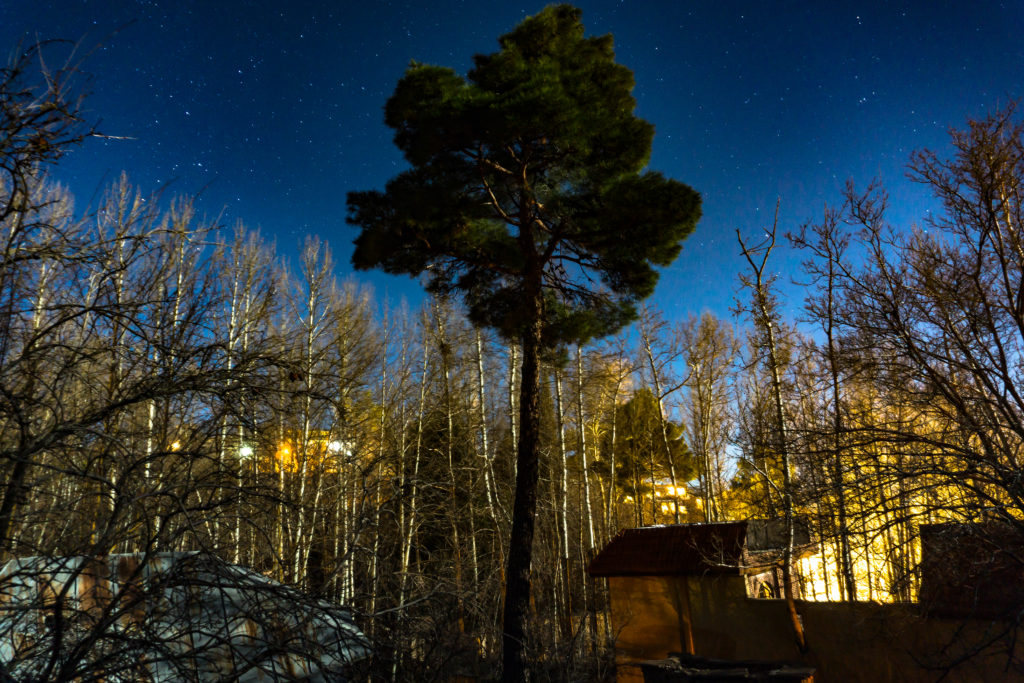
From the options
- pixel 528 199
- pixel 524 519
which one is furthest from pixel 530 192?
pixel 524 519

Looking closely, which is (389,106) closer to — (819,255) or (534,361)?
(534,361)

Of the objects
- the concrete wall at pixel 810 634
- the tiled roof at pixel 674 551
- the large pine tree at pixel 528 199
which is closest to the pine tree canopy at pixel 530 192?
the large pine tree at pixel 528 199

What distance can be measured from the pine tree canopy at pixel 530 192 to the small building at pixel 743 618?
5.41 metres

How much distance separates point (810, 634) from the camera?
11.1 meters

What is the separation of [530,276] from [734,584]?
25.2ft

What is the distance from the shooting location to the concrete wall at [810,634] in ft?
29.9

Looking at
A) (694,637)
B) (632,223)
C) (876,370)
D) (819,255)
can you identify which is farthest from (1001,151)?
(694,637)

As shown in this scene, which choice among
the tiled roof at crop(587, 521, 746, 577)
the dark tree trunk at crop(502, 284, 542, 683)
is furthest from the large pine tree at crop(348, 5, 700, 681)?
the tiled roof at crop(587, 521, 746, 577)

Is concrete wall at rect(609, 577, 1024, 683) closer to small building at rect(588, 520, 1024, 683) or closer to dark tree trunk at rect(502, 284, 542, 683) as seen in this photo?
small building at rect(588, 520, 1024, 683)

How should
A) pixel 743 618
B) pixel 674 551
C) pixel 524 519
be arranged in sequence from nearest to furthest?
pixel 524 519 → pixel 743 618 → pixel 674 551

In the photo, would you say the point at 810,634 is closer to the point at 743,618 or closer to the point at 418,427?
the point at 743,618

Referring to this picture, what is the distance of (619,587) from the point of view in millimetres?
13531

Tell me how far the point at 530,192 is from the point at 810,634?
9769 mm

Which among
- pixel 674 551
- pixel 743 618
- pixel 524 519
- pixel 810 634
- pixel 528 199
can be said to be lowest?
pixel 810 634
